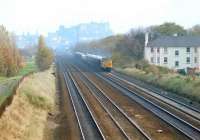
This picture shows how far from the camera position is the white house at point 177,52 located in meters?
79.2

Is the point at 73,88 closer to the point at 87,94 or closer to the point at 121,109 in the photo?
the point at 87,94

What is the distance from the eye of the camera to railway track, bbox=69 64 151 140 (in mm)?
21359

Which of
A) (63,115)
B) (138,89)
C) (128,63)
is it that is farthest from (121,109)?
(128,63)

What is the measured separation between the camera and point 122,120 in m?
26.1

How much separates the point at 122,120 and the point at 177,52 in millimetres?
55183

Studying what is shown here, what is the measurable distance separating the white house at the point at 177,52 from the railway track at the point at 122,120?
136ft

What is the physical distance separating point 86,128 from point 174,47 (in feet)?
190

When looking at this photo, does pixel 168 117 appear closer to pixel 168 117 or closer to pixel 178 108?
pixel 168 117

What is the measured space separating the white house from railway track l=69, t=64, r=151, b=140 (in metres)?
41.3

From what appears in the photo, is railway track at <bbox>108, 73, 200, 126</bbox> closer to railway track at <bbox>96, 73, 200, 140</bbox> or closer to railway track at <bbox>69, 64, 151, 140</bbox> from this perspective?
railway track at <bbox>96, 73, 200, 140</bbox>

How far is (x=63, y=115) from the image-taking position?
28.8 m

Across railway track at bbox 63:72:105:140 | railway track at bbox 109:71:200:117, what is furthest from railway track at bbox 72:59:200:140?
railway track at bbox 63:72:105:140

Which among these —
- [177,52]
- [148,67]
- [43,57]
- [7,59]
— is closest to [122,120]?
[148,67]

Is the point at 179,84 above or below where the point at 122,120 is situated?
above
